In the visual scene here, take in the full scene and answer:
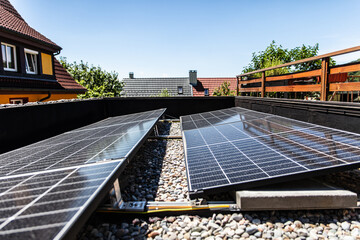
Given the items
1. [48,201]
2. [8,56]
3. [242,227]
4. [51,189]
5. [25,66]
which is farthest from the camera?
[25,66]

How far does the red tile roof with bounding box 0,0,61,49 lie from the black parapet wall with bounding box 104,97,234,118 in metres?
4.94

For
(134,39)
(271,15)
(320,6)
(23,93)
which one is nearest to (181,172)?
(23,93)

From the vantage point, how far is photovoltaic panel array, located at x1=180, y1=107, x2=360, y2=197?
2.85 metres

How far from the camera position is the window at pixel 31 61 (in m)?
11.7

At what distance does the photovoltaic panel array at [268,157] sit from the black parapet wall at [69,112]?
450 cm

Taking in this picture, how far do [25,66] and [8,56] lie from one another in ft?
3.00

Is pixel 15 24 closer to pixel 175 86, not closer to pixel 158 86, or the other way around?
pixel 158 86

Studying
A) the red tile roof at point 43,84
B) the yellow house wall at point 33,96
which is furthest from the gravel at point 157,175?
the red tile roof at point 43,84

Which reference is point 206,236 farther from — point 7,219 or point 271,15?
point 271,15

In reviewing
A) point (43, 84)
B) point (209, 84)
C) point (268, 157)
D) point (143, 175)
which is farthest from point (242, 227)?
point (209, 84)

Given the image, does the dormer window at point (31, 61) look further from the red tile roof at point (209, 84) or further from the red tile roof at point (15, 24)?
the red tile roof at point (209, 84)

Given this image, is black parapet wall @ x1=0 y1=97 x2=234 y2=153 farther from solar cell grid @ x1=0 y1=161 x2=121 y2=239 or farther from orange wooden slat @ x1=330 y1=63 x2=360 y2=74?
orange wooden slat @ x1=330 y1=63 x2=360 y2=74

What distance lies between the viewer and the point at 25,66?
37.1ft

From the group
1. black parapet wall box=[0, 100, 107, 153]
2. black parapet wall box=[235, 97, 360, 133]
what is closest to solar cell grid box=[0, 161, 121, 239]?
black parapet wall box=[0, 100, 107, 153]
